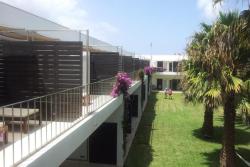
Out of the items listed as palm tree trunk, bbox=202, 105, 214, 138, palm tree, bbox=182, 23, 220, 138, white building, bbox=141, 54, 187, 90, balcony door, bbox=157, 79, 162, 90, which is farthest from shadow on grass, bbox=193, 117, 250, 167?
balcony door, bbox=157, 79, 162, 90

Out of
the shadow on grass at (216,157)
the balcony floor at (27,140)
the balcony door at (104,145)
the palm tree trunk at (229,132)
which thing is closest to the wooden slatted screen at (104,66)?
the balcony door at (104,145)

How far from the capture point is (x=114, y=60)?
18406mm

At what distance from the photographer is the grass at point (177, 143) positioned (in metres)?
16.5

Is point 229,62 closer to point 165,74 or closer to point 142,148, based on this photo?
point 142,148

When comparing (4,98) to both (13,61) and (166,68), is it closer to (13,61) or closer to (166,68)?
(13,61)

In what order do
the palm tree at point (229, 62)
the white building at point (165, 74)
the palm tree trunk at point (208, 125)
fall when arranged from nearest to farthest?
the palm tree at point (229, 62) → the palm tree trunk at point (208, 125) → the white building at point (165, 74)

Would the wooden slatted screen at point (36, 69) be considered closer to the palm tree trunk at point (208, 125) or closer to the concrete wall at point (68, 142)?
the concrete wall at point (68, 142)

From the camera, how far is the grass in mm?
16531

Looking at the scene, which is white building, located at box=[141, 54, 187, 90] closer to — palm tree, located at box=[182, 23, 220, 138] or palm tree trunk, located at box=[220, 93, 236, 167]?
palm tree, located at box=[182, 23, 220, 138]

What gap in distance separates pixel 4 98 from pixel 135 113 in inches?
658

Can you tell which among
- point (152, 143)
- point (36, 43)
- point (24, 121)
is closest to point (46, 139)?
point (24, 121)

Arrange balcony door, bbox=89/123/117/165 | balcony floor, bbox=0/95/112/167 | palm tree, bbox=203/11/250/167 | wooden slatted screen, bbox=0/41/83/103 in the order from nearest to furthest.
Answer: balcony floor, bbox=0/95/112/167, wooden slatted screen, bbox=0/41/83/103, palm tree, bbox=203/11/250/167, balcony door, bbox=89/123/117/165

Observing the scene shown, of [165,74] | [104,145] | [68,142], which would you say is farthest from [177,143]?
[165,74]

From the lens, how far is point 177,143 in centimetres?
2011
